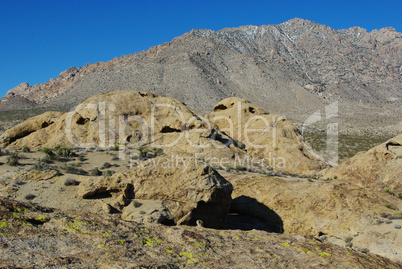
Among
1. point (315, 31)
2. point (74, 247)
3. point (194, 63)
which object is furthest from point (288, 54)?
point (74, 247)

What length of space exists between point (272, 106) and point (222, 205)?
9221 cm

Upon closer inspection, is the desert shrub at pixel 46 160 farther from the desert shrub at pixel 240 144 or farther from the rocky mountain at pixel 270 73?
the rocky mountain at pixel 270 73

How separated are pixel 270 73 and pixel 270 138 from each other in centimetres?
10552

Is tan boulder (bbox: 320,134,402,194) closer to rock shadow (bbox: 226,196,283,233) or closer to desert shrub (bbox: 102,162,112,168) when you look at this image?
rock shadow (bbox: 226,196,283,233)

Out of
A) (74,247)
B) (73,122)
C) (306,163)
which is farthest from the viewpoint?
(73,122)

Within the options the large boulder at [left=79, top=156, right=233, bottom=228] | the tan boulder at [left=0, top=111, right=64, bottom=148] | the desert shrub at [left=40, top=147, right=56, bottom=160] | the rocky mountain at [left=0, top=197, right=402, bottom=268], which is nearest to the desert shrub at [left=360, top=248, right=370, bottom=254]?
the rocky mountain at [left=0, top=197, right=402, bottom=268]

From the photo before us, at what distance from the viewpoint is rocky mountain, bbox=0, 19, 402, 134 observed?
101m

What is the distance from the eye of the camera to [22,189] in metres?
11.5

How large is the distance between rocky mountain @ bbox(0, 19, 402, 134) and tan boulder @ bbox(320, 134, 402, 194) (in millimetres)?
56695

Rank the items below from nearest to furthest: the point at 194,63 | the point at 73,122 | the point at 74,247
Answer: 1. the point at 74,247
2. the point at 73,122
3. the point at 194,63

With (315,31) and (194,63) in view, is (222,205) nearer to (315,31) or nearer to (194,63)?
(194,63)

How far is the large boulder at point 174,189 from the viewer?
35.5 ft

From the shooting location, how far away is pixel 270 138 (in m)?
24.0

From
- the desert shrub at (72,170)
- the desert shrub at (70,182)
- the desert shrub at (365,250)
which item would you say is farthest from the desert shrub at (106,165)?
the desert shrub at (365,250)
